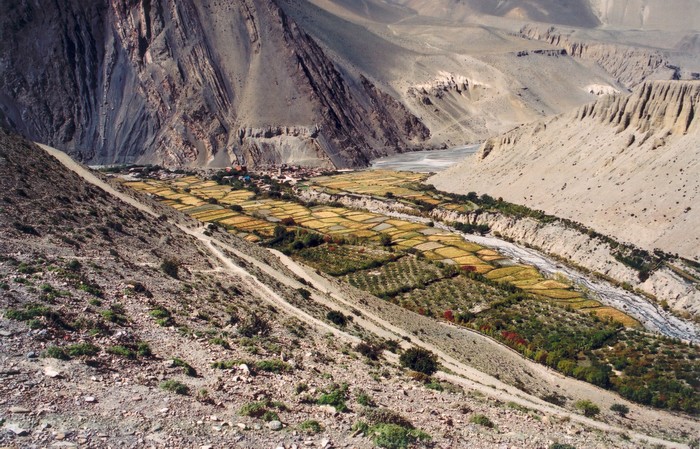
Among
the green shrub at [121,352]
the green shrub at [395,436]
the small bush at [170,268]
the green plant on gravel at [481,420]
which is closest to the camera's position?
the green shrub at [395,436]

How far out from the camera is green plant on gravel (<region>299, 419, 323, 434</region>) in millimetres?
12633

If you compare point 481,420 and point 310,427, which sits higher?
point 310,427

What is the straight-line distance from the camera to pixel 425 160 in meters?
112

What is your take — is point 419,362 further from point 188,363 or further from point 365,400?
point 188,363

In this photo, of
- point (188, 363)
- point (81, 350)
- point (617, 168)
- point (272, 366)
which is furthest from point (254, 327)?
point (617, 168)

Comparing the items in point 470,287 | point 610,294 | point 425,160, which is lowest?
point 470,287

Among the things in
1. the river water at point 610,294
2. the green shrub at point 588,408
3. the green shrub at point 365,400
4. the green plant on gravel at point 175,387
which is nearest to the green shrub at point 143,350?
the green plant on gravel at point 175,387

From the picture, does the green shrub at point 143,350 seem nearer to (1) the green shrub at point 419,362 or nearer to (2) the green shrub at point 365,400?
(2) the green shrub at point 365,400

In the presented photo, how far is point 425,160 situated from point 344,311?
83.7 metres

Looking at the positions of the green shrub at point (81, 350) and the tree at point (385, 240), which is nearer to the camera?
the green shrub at point (81, 350)

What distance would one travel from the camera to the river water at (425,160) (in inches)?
4031

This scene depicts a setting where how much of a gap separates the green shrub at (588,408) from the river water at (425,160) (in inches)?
2990

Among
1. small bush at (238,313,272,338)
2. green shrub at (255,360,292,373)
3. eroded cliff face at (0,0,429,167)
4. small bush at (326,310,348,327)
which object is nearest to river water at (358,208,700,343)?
small bush at (326,310,348,327)

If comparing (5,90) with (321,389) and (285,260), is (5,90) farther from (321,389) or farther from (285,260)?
(321,389)
